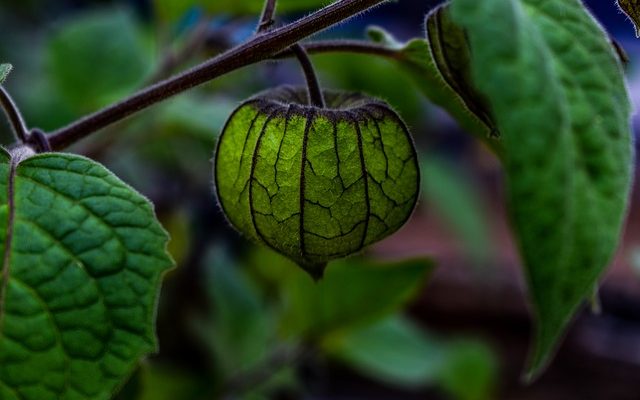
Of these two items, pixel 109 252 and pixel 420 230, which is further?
pixel 420 230

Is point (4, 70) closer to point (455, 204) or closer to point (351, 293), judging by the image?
point (351, 293)

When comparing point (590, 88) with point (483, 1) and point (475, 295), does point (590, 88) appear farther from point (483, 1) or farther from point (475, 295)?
point (475, 295)

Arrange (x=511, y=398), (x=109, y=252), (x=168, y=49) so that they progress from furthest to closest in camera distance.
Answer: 1. (x=511, y=398)
2. (x=168, y=49)
3. (x=109, y=252)

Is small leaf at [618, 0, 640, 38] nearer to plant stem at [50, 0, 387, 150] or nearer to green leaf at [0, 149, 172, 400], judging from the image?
plant stem at [50, 0, 387, 150]

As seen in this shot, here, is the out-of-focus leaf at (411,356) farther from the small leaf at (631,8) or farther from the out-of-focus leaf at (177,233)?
the small leaf at (631,8)

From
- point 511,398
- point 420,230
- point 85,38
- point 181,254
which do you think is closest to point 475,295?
point 511,398

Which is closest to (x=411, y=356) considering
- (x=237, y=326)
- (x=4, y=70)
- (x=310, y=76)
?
(x=237, y=326)

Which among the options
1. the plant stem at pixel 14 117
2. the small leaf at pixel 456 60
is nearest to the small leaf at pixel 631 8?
the small leaf at pixel 456 60
